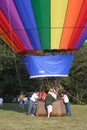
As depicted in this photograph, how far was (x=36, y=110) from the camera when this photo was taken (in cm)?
1645

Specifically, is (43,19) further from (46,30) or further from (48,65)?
(48,65)

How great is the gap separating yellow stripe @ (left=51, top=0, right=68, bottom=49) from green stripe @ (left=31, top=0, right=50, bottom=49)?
0.18 m

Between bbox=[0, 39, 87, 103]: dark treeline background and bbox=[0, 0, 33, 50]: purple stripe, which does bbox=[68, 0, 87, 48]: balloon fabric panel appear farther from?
bbox=[0, 39, 87, 103]: dark treeline background

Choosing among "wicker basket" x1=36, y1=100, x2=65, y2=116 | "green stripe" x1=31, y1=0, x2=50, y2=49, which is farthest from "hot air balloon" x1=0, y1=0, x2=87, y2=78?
"wicker basket" x1=36, y1=100, x2=65, y2=116

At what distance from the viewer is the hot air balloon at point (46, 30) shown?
15.6 metres

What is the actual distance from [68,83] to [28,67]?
26585mm

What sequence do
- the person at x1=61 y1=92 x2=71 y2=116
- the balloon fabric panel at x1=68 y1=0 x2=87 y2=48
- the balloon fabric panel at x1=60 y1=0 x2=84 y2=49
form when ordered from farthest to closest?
the person at x1=61 y1=92 x2=71 y2=116 → the balloon fabric panel at x1=68 y1=0 x2=87 y2=48 → the balloon fabric panel at x1=60 y1=0 x2=84 y2=49

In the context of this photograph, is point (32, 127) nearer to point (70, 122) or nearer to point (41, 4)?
point (70, 122)

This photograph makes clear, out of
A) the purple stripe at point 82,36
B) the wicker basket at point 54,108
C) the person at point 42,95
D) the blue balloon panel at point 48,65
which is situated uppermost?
the purple stripe at point 82,36

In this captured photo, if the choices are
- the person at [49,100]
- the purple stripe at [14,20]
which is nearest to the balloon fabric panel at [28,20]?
the purple stripe at [14,20]

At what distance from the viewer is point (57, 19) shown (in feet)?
51.5

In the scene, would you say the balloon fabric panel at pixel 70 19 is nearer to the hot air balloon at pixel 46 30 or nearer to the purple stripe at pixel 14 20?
the hot air balloon at pixel 46 30

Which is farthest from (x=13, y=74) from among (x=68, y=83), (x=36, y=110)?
(x=36, y=110)

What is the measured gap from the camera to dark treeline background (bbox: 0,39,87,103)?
36812 mm
